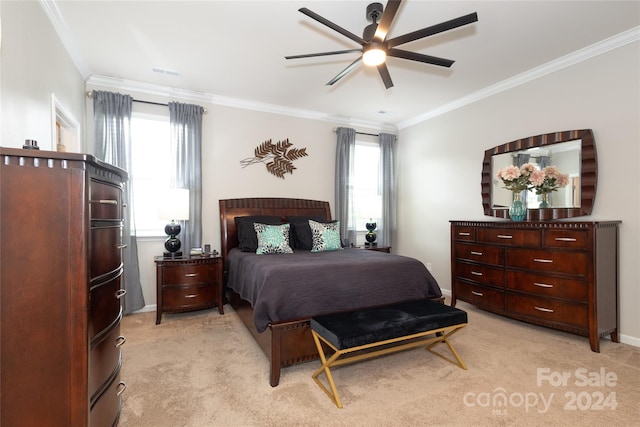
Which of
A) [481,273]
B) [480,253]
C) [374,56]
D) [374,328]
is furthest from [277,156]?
[374,328]

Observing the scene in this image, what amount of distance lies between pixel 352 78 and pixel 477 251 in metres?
2.56

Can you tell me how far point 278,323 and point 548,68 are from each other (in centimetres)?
391

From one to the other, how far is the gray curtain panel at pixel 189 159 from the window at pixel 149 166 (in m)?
0.14

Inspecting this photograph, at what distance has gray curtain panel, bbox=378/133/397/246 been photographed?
5.42 m

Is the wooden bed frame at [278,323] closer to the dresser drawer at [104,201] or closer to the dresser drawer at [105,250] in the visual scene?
the dresser drawer at [105,250]

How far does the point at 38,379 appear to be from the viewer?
1.17m

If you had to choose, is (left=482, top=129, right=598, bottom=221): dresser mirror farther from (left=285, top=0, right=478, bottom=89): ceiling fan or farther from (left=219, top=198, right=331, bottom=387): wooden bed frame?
(left=219, top=198, right=331, bottom=387): wooden bed frame

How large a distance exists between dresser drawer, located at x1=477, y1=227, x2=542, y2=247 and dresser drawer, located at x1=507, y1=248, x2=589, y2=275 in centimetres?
8

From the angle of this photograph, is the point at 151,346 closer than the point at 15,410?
No

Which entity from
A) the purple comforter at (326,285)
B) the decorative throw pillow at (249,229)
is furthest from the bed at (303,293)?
the decorative throw pillow at (249,229)

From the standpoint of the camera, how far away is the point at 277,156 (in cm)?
478

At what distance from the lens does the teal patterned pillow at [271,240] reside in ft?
11.7

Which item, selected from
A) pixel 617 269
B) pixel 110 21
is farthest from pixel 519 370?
pixel 110 21

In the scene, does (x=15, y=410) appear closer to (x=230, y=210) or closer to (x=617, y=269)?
(x=230, y=210)
